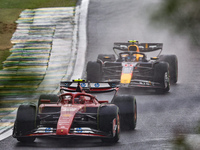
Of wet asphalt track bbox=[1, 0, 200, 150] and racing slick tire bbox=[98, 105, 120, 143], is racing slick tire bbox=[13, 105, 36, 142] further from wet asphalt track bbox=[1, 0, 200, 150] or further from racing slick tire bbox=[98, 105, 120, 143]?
racing slick tire bbox=[98, 105, 120, 143]

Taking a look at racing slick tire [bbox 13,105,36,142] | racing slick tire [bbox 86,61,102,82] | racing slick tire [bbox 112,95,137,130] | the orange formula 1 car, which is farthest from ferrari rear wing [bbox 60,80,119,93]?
racing slick tire [bbox 86,61,102,82]

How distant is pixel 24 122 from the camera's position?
8.39m

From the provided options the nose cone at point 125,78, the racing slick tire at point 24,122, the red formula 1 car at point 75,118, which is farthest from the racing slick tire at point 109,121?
the nose cone at point 125,78

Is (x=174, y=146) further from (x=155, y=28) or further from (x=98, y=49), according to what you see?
(x=98, y=49)

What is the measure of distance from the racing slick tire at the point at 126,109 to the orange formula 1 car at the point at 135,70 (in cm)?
517

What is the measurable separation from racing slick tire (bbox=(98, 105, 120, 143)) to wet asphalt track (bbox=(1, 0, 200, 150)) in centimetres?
21

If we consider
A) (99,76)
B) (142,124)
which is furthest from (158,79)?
(142,124)

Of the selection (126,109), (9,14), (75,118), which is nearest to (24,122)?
(75,118)

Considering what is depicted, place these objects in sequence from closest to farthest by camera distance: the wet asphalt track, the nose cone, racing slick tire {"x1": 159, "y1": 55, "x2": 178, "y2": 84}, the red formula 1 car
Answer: the wet asphalt track
the red formula 1 car
the nose cone
racing slick tire {"x1": 159, "y1": 55, "x2": 178, "y2": 84}

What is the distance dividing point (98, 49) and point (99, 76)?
6930mm

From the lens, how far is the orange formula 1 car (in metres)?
14.9

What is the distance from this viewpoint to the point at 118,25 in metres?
26.5

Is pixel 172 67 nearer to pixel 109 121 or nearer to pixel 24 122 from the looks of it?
pixel 109 121

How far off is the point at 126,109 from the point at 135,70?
626 cm
